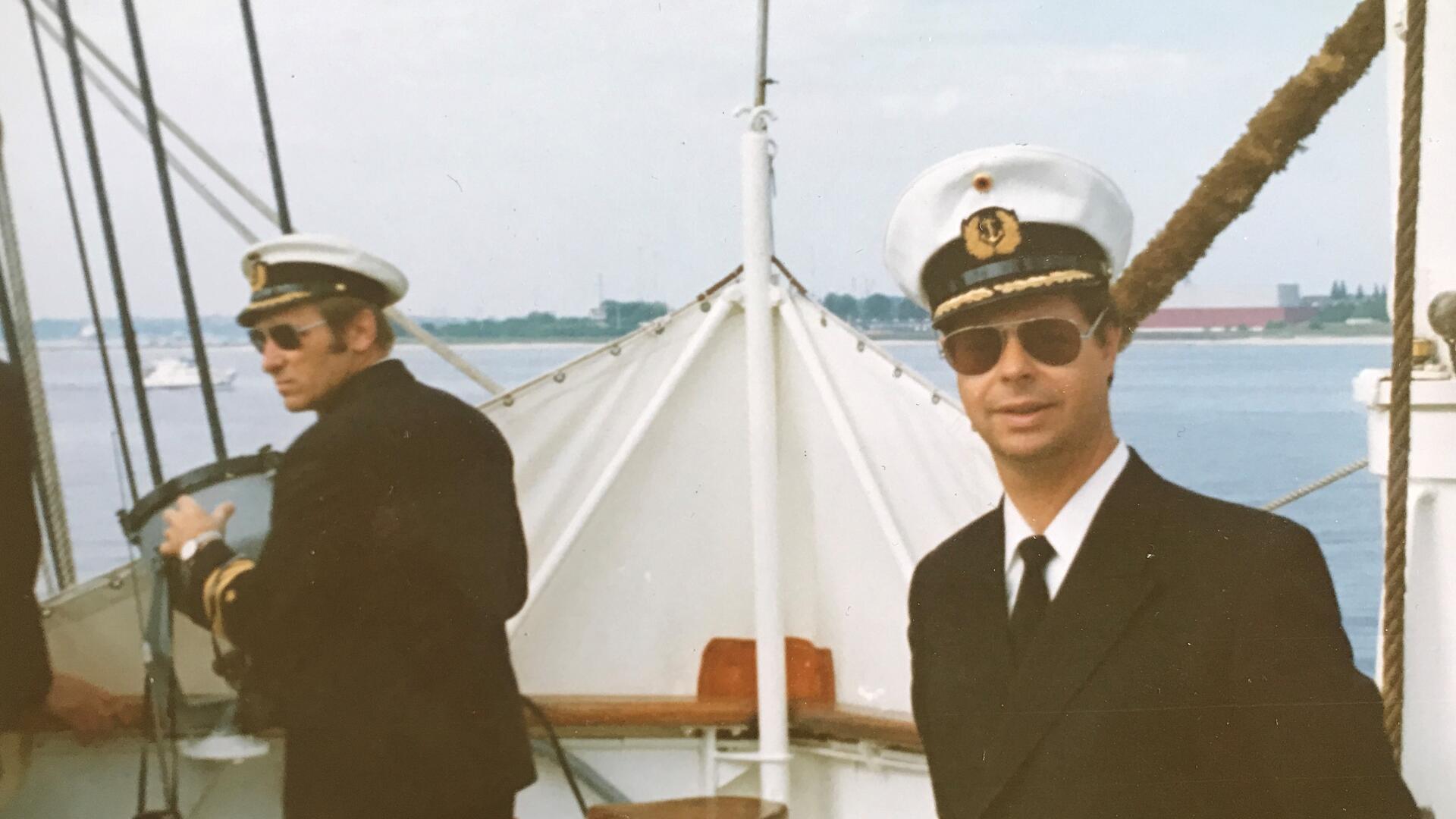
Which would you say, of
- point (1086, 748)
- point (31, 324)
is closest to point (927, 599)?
point (1086, 748)

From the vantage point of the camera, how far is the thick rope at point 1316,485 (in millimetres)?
1730

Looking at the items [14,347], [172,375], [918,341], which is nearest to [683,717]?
[918,341]

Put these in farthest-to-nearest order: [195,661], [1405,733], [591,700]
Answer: [591,700]
[195,661]
[1405,733]

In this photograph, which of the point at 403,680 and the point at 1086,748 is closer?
the point at 1086,748

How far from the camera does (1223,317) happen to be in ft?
5.59

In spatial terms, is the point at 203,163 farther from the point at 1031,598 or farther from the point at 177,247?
the point at 1031,598

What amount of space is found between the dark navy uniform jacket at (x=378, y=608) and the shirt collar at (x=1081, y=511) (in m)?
0.93

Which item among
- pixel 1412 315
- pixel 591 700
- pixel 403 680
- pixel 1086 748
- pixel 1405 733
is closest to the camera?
pixel 1086 748

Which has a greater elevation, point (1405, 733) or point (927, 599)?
point (927, 599)

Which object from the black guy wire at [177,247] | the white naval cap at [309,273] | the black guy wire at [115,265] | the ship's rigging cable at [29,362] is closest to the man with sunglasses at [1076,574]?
the white naval cap at [309,273]

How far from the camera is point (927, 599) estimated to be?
1551mm

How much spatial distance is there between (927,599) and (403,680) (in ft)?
2.77

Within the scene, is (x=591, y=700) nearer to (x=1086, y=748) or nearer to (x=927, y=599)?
(x=927, y=599)

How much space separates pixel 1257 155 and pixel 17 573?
1.96m
